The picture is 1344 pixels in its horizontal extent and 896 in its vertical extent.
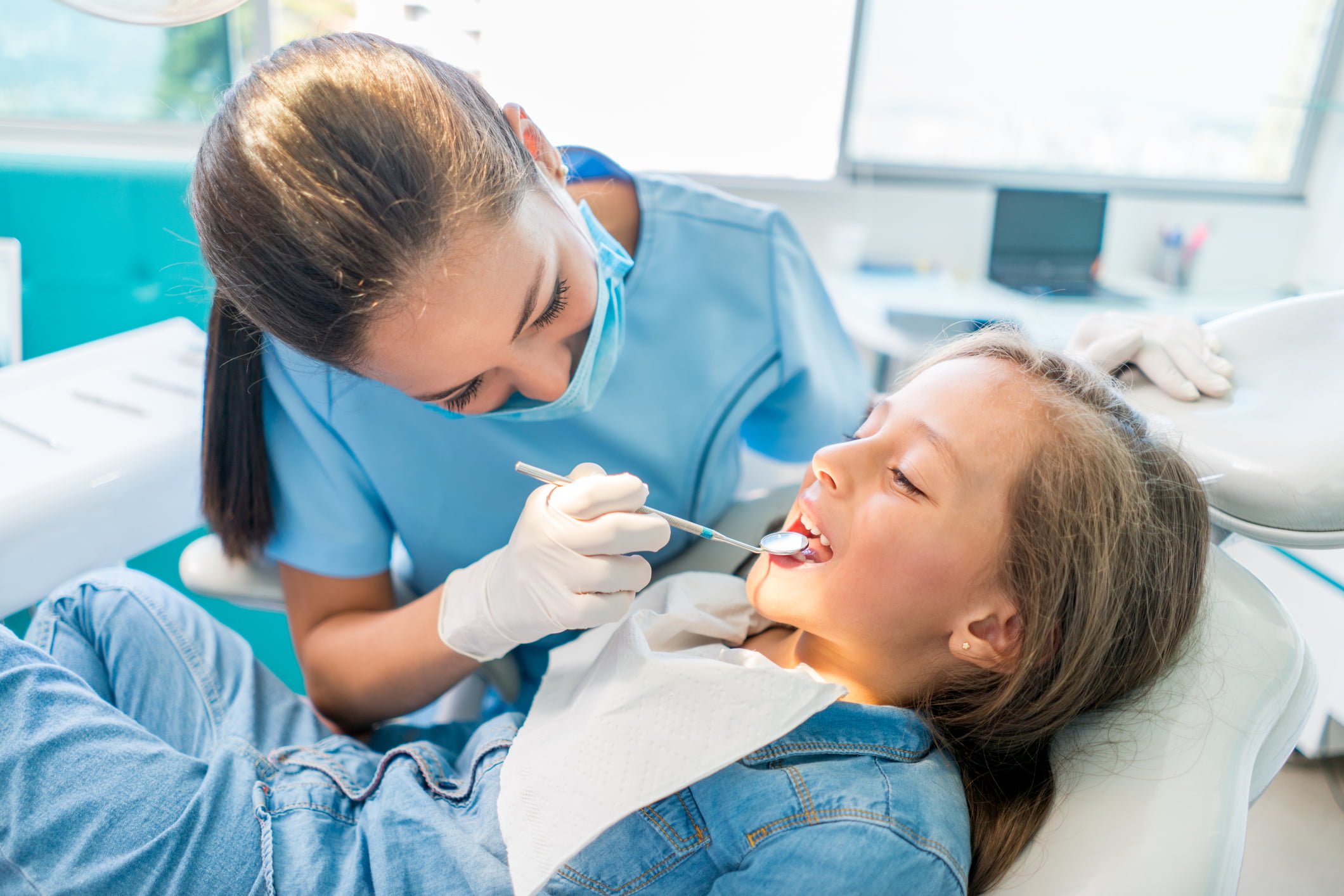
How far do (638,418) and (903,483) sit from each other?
436 mm

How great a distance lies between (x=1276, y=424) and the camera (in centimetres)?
101

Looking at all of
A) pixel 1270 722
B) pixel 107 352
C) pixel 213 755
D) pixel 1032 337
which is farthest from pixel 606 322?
pixel 107 352

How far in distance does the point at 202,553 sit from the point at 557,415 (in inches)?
22.7

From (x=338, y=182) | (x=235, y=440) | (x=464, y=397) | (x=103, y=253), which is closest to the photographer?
(x=338, y=182)

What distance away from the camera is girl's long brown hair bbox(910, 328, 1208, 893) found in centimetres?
94

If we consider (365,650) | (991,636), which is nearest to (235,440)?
(365,650)

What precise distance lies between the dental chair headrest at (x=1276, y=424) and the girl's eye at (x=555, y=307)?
0.73 metres

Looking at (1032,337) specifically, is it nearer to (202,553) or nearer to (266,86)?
(266,86)

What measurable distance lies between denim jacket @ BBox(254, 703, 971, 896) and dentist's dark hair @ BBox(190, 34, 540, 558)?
1.75 feet

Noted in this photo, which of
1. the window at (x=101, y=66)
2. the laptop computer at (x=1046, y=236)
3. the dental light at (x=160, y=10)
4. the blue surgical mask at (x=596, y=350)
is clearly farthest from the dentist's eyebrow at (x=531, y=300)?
the laptop computer at (x=1046, y=236)

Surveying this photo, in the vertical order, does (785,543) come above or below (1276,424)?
below

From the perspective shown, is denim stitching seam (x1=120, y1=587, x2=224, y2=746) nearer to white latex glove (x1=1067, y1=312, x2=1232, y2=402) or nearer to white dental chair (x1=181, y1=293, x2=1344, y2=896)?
white dental chair (x1=181, y1=293, x2=1344, y2=896)

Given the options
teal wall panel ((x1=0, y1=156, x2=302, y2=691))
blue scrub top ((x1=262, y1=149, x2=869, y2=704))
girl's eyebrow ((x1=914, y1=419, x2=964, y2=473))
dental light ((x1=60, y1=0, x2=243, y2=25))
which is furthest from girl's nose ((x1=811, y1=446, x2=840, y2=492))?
teal wall panel ((x1=0, y1=156, x2=302, y2=691))

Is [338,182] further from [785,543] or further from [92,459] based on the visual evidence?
[92,459]
